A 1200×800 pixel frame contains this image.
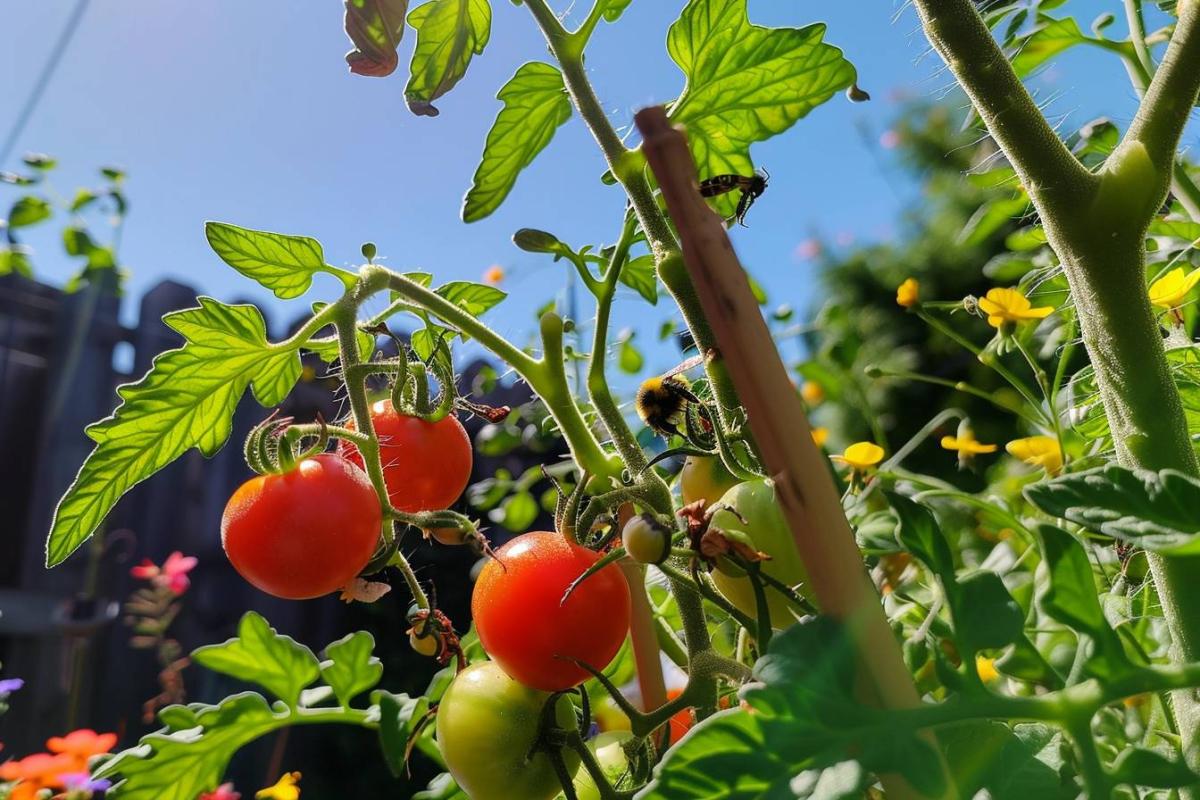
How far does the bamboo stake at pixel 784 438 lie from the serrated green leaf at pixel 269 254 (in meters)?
0.28

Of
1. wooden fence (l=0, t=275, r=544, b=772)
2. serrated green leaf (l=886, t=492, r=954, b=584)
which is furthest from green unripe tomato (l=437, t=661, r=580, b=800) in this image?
wooden fence (l=0, t=275, r=544, b=772)

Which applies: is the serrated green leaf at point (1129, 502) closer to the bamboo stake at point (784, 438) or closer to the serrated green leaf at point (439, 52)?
the bamboo stake at point (784, 438)

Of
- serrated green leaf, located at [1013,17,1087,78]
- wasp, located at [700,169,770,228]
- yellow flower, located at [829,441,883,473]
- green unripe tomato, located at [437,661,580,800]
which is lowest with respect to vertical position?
green unripe tomato, located at [437,661,580,800]

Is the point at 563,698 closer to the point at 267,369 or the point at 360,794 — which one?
the point at 267,369

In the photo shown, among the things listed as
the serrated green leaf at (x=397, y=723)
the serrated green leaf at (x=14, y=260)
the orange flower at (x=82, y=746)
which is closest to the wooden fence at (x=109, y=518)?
the serrated green leaf at (x=14, y=260)

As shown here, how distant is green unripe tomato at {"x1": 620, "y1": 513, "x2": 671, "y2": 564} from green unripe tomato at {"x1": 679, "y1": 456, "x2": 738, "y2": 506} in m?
0.12

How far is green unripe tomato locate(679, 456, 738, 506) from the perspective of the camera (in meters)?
0.41

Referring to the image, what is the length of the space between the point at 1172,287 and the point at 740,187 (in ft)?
1.13

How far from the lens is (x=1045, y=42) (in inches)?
20.6

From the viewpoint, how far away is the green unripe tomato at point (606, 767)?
42cm

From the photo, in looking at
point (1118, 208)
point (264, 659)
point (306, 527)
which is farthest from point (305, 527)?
point (1118, 208)

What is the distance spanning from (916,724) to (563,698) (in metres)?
0.23

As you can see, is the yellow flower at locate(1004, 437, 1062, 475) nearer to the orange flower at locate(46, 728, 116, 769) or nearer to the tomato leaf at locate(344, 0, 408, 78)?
the tomato leaf at locate(344, 0, 408, 78)

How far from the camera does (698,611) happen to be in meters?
0.37
